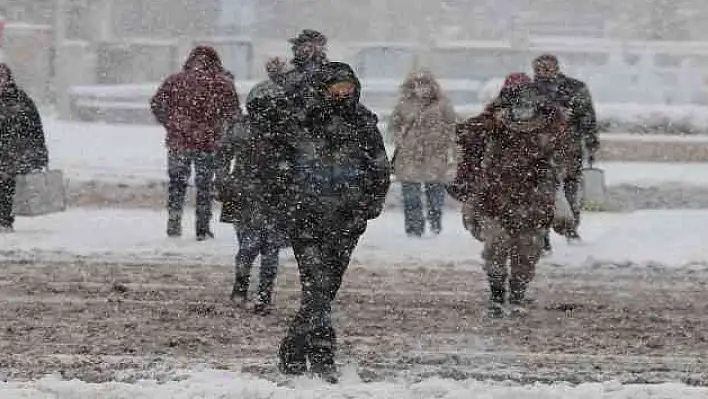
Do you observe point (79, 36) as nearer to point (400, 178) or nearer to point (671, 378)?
point (400, 178)

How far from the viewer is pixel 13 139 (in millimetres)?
11883

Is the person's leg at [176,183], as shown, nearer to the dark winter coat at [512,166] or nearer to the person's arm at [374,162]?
the dark winter coat at [512,166]

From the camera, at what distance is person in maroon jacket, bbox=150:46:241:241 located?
10930mm

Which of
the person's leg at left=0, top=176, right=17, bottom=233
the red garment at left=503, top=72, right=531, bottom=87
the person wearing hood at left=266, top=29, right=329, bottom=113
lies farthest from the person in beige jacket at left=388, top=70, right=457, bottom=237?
the person's leg at left=0, top=176, right=17, bottom=233

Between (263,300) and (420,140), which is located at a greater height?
(420,140)

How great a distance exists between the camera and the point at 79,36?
101 ft

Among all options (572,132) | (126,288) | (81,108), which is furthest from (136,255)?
(81,108)

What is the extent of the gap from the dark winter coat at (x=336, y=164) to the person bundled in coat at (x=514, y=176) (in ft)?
6.11

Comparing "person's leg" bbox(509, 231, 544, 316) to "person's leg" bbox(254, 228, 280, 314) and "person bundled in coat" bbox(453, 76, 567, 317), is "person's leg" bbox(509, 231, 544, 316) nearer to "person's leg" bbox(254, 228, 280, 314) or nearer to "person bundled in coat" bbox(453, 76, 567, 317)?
"person bundled in coat" bbox(453, 76, 567, 317)

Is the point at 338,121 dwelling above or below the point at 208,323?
above

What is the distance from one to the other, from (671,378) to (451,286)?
3.07 m

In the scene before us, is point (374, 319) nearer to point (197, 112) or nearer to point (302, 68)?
point (302, 68)

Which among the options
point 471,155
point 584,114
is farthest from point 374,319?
point 584,114

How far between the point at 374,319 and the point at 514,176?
4.04 ft
